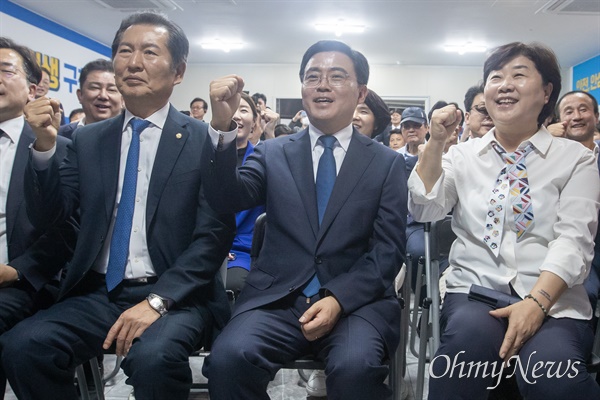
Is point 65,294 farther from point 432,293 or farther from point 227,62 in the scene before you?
point 227,62

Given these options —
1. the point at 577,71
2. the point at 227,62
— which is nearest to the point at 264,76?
the point at 227,62

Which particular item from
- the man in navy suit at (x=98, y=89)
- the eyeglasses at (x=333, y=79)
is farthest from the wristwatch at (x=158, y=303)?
the man in navy suit at (x=98, y=89)

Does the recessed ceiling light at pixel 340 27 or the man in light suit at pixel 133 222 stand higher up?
the recessed ceiling light at pixel 340 27

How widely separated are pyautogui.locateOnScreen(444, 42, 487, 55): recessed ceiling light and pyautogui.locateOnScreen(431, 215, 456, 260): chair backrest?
335 inches

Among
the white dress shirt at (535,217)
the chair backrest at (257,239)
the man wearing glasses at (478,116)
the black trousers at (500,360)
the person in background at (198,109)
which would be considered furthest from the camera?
the person in background at (198,109)

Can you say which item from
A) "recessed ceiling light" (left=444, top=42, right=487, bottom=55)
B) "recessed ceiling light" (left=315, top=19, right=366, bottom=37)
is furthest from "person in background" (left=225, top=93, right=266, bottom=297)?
"recessed ceiling light" (left=444, top=42, right=487, bottom=55)

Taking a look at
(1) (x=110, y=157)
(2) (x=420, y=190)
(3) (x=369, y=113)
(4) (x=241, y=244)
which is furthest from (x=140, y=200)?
(3) (x=369, y=113)

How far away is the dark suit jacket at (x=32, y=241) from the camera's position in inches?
74.1

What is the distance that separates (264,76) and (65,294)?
11.1 meters

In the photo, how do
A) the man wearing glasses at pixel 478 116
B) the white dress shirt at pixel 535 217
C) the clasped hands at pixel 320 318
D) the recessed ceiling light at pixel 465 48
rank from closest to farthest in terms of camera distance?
1. the clasped hands at pixel 320 318
2. the white dress shirt at pixel 535 217
3. the man wearing glasses at pixel 478 116
4. the recessed ceiling light at pixel 465 48

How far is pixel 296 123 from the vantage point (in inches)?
261

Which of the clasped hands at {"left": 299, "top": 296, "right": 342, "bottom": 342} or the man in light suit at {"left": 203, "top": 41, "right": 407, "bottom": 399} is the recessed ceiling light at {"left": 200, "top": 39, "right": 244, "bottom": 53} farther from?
the clasped hands at {"left": 299, "top": 296, "right": 342, "bottom": 342}

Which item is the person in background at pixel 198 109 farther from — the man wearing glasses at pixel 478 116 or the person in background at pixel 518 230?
the person in background at pixel 518 230

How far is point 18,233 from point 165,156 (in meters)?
0.64
